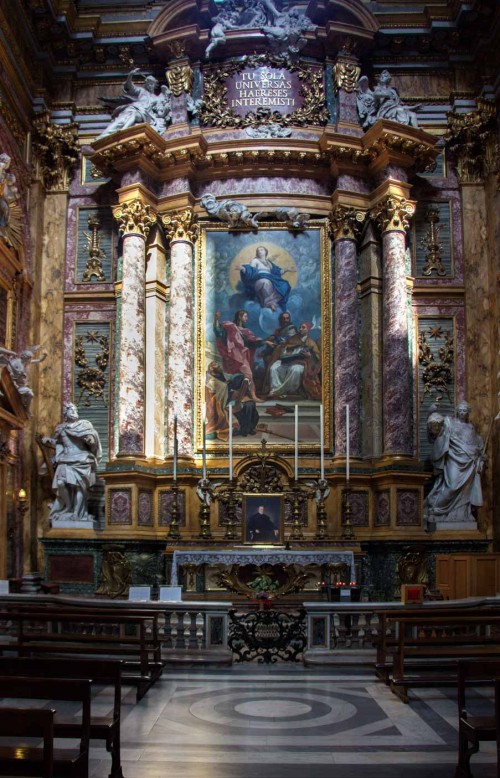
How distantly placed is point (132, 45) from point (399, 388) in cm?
933

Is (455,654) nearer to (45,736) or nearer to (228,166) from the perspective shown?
(45,736)

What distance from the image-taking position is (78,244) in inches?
761

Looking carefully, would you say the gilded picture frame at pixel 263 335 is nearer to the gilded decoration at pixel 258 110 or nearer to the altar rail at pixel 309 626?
the gilded decoration at pixel 258 110

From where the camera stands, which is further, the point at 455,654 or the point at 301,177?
the point at 301,177

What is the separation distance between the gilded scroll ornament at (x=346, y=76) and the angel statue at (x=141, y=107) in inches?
138

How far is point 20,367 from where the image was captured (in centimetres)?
1661

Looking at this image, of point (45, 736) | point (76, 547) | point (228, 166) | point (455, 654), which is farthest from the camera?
point (228, 166)

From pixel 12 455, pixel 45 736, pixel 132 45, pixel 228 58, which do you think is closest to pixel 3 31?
pixel 132 45

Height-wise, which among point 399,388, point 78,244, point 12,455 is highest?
point 78,244

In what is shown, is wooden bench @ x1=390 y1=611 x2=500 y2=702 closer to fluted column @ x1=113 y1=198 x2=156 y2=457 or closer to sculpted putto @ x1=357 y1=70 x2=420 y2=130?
fluted column @ x1=113 y1=198 x2=156 y2=457

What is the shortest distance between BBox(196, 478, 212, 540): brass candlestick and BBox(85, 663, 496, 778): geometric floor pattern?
Answer: 5.59 metres

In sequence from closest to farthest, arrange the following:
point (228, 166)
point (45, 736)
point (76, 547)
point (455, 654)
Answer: point (45, 736)
point (455, 654)
point (76, 547)
point (228, 166)

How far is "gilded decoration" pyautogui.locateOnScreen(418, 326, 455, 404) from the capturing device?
18.5 m

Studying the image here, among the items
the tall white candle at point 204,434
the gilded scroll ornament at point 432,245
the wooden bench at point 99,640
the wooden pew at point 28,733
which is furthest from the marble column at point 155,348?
the wooden pew at point 28,733
